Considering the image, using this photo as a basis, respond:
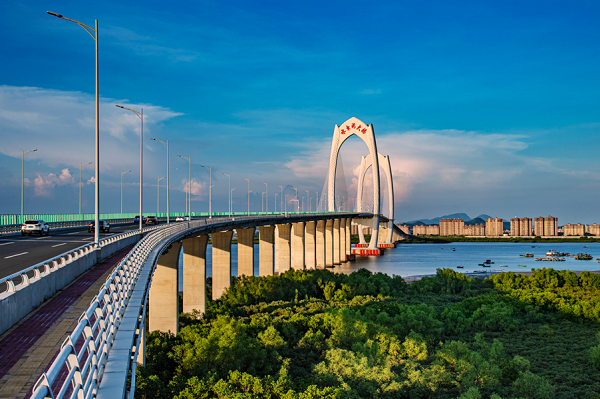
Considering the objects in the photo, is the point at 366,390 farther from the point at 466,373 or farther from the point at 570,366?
the point at 570,366

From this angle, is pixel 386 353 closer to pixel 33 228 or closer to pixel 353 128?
pixel 33 228

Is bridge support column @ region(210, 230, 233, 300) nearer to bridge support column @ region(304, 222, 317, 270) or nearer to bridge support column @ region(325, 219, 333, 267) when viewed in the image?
bridge support column @ region(304, 222, 317, 270)

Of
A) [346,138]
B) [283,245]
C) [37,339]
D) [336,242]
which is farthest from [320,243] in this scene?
[37,339]

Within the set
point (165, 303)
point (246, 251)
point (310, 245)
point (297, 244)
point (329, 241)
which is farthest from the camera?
point (329, 241)

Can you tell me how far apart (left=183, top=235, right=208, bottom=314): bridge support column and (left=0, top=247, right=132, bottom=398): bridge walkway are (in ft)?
90.2

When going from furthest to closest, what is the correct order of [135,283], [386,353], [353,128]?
1. [353,128]
2. [386,353]
3. [135,283]

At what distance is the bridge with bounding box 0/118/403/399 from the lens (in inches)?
221

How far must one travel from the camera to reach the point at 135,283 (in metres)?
12.9

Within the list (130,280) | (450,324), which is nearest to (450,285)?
(450,324)

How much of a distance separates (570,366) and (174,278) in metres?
24.7

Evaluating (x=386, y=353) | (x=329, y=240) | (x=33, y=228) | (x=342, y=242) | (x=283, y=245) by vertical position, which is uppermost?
(x=33, y=228)

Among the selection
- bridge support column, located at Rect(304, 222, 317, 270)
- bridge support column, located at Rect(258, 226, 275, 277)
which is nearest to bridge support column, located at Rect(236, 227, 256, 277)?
bridge support column, located at Rect(258, 226, 275, 277)

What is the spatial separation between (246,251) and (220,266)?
33.5 feet

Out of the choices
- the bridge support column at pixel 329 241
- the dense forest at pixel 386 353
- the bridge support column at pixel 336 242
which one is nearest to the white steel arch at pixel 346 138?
the bridge support column at pixel 336 242
